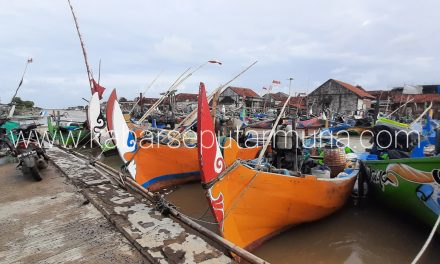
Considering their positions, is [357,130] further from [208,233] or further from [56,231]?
[56,231]

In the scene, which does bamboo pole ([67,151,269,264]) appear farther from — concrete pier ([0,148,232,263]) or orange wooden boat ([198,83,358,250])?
orange wooden boat ([198,83,358,250])

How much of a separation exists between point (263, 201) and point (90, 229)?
2.39 metres

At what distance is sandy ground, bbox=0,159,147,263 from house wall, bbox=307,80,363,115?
33.0m

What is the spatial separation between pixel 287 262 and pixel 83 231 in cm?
301

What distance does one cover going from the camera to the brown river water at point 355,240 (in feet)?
14.5

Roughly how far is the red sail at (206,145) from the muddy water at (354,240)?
2.56 ft

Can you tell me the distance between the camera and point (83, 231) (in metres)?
3.56

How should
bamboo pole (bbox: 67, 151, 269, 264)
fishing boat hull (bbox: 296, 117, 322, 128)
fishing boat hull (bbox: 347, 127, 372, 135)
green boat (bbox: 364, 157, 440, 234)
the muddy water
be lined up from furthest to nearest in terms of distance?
fishing boat hull (bbox: 347, 127, 372, 135)
fishing boat hull (bbox: 296, 117, 322, 128)
the muddy water
green boat (bbox: 364, 157, 440, 234)
bamboo pole (bbox: 67, 151, 269, 264)

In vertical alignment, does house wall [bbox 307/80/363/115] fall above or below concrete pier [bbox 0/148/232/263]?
above

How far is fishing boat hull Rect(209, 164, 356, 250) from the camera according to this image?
3.82 m

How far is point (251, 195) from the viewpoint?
4.01m

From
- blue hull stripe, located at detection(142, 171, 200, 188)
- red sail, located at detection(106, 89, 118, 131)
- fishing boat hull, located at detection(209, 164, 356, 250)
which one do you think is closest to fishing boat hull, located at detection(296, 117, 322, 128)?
blue hull stripe, located at detection(142, 171, 200, 188)

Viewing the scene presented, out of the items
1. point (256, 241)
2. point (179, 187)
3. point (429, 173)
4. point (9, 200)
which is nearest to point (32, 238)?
point (9, 200)

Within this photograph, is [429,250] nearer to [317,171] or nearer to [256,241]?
[317,171]
